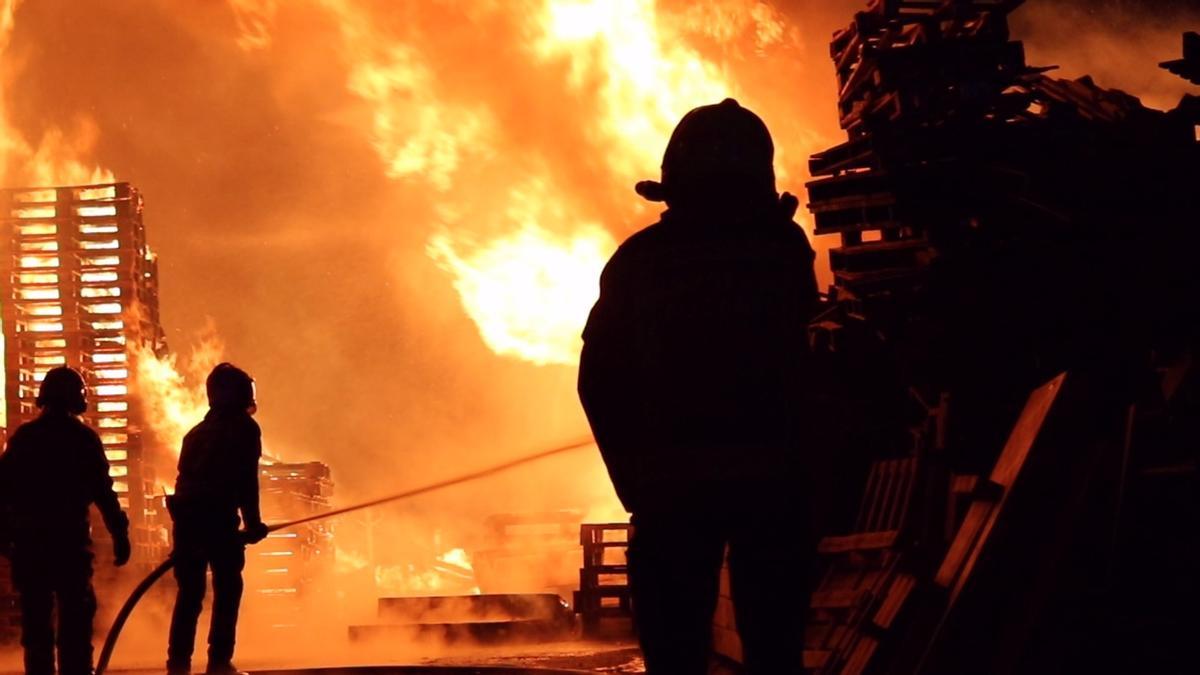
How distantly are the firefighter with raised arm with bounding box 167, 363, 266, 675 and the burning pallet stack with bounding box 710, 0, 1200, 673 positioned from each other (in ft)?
12.5

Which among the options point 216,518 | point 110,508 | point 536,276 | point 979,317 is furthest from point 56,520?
point 536,276

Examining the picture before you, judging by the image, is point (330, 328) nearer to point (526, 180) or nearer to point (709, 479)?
point (526, 180)

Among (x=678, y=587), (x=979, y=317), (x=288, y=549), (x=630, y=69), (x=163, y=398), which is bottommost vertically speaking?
(x=678, y=587)

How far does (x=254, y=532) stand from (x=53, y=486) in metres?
1.28

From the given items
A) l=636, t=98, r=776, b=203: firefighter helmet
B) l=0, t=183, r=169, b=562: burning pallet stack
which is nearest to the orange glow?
l=0, t=183, r=169, b=562: burning pallet stack

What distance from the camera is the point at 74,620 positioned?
29.7ft

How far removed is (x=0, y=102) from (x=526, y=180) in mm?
11146

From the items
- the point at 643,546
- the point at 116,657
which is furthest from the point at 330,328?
the point at 643,546

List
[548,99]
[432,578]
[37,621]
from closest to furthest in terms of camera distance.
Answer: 1. [37,621]
2. [548,99]
3. [432,578]

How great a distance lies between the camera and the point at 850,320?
11812 millimetres

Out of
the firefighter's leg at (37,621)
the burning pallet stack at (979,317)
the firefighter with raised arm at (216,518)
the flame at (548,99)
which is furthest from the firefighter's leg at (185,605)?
the flame at (548,99)

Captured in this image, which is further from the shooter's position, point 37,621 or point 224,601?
point 224,601

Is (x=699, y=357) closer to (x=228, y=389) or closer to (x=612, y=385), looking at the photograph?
(x=612, y=385)

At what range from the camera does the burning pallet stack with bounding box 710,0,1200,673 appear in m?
6.56
